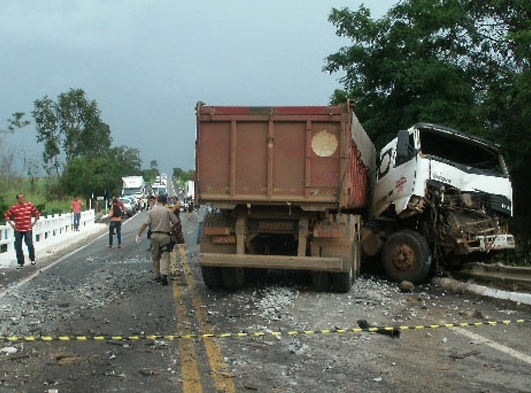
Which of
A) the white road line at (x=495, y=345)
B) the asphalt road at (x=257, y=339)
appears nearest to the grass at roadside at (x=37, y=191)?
the asphalt road at (x=257, y=339)

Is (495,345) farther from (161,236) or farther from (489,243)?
(161,236)

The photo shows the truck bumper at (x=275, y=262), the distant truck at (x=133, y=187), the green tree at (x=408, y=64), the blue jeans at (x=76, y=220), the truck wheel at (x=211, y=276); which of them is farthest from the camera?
the distant truck at (x=133, y=187)

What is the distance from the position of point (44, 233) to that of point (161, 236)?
508 inches

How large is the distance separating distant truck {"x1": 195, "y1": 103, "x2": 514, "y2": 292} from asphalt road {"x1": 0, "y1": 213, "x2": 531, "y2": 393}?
22.1 inches

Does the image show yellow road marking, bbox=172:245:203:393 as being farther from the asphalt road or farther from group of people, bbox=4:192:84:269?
group of people, bbox=4:192:84:269

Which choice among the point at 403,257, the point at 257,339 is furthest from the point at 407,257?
the point at 257,339

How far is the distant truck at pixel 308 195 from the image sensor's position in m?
9.97

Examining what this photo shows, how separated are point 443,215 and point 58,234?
19.0 metres

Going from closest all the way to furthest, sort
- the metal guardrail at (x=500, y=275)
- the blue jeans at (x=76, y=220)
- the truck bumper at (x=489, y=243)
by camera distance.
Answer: the metal guardrail at (x=500, y=275) < the truck bumper at (x=489, y=243) < the blue jeans at (x=76, y=220)

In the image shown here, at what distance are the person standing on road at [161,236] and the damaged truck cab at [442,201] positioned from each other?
3.87 metres

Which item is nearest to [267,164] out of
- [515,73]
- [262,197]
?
[262,197]

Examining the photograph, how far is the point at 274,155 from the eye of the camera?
10062 mm

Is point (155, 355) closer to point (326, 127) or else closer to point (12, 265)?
point (326, 127)

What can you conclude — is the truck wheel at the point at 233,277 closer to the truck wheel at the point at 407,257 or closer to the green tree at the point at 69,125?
the truck wheel at the point at 407,257
